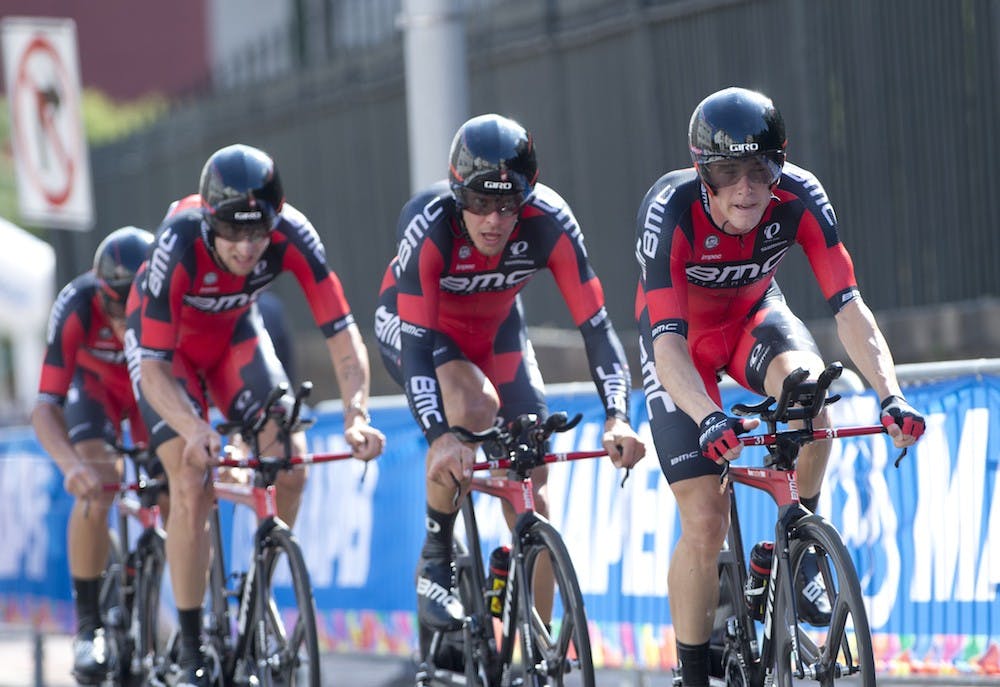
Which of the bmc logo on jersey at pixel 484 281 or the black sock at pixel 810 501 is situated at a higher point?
the bmc logo on jersey at pixel 484 281

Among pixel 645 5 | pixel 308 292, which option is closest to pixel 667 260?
pixel 308 292

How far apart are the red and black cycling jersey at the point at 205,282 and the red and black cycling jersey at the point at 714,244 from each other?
195 centimetres

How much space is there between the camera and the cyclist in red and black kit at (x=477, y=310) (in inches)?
241

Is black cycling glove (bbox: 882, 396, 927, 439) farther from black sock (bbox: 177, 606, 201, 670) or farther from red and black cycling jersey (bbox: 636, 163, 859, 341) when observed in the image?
black sock (bbox: 177, 606, 201, 670)

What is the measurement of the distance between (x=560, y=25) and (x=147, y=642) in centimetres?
688

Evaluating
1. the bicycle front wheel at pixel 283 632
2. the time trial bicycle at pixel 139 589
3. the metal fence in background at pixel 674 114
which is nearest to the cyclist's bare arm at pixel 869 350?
the bicycle front wheel at pixel 283 632

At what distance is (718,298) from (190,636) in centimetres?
283

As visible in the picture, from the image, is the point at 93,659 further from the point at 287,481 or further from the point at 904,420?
the point at 904,420

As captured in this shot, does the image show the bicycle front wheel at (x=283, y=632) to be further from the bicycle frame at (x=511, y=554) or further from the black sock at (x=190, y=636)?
the bicycle frame at (x=511, y=554)

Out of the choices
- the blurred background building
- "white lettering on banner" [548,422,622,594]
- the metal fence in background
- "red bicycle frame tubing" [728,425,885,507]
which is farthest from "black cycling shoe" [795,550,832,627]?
the metal fence in background

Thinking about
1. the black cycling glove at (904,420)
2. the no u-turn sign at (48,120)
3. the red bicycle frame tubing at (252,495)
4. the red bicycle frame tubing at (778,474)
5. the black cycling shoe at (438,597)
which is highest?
the no u-turn sign at (48,120)

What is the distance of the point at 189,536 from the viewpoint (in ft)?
23.7

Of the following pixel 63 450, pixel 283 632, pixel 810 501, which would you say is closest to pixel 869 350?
pixel 810 501

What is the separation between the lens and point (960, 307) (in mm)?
10305
